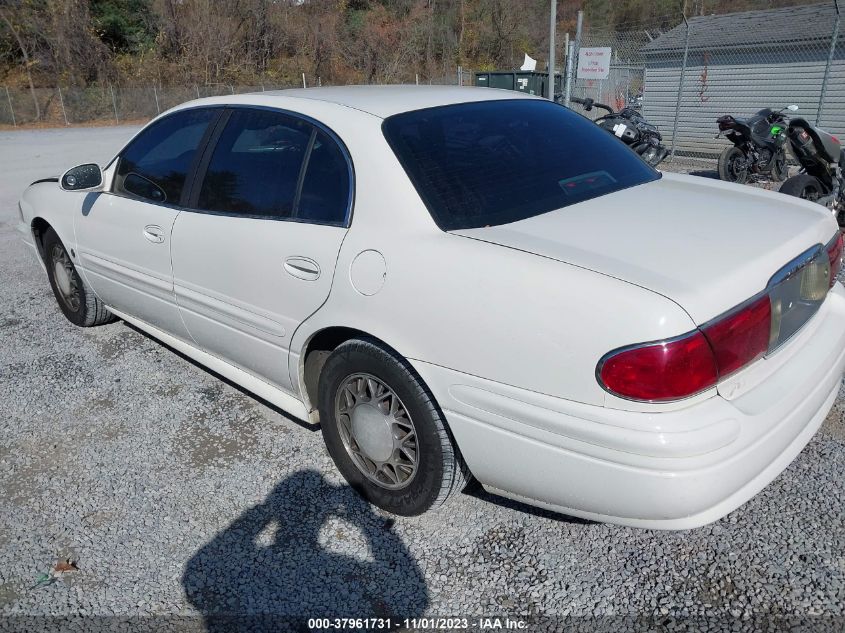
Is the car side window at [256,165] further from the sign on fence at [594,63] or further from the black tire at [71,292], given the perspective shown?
the sign on fence at [594,63]

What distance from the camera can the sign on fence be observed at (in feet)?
38.4

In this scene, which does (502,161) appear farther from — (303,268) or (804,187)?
(804,187)

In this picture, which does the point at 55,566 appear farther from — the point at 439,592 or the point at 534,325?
the point at 534,325

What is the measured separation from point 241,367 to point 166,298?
0.61 metres

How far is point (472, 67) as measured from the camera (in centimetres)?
4375

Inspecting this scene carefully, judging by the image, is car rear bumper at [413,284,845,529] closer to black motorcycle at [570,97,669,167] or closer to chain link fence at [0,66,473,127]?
black motorcycle at [570,97,669,167]

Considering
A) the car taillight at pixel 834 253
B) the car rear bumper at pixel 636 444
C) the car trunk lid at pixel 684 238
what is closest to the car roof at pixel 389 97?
the car trunk lid at pixel 684 238

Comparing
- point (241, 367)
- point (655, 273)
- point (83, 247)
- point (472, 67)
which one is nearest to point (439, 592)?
point (655, 273)

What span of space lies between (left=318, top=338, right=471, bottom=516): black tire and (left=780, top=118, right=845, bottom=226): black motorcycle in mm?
5565

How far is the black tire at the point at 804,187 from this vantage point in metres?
6.42

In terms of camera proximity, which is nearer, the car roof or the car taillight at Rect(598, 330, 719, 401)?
the car taillight at Rect(598, 330, 719, 401)

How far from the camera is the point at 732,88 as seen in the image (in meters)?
15.9

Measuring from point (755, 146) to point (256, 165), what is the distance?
842cm

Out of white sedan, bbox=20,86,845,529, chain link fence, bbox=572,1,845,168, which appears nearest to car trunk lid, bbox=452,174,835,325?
white sedan, bbox=20,86,845,529
